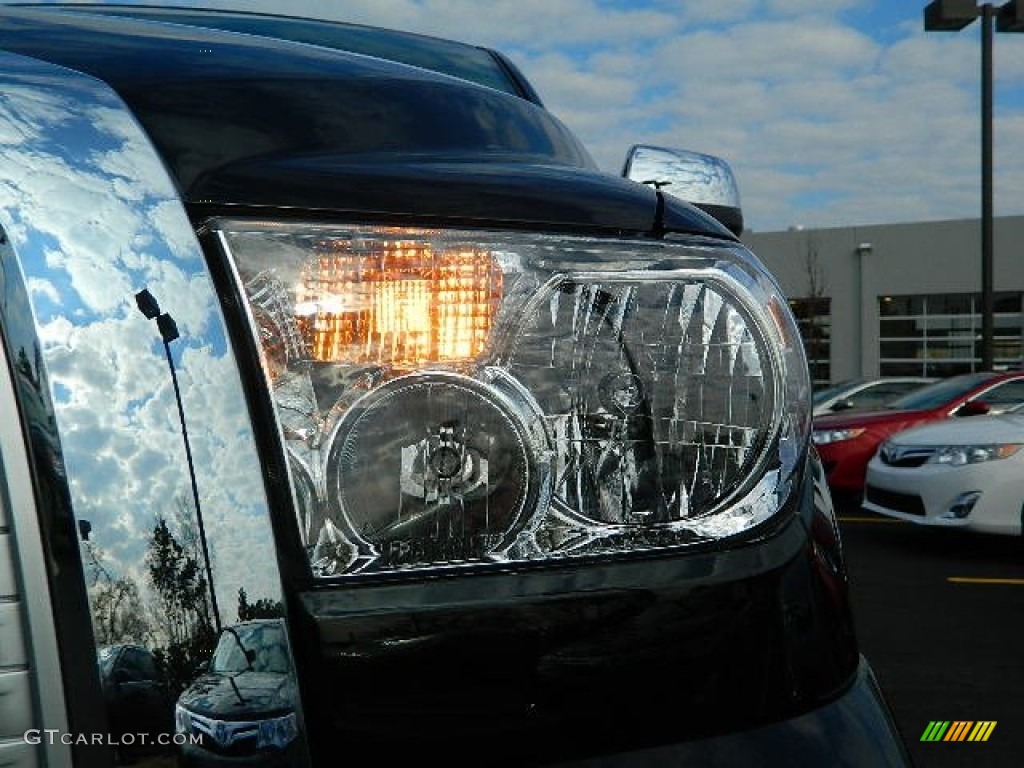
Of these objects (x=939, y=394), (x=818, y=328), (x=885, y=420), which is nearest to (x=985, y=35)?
(x=939, y=394)

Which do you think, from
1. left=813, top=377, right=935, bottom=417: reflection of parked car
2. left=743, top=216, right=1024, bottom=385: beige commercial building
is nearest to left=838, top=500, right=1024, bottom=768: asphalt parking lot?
left=813, top=377, right=935, bottom=417: reflection of parked car

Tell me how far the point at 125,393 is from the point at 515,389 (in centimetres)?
35

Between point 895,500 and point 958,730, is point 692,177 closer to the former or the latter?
point 958,730

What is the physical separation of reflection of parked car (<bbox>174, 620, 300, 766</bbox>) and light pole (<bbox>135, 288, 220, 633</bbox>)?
3 centimetres

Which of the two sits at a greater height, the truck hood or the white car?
the truck hood

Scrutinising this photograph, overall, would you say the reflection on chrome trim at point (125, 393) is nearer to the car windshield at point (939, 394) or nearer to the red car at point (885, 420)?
the red car at point (885, 420)

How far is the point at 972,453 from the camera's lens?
7727mm

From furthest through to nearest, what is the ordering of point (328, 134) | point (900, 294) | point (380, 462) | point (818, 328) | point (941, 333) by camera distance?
point (818, 328), point (900, 294), point (941, 333), point (328, 134), point (380, 462)

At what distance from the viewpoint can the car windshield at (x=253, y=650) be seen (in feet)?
2.93

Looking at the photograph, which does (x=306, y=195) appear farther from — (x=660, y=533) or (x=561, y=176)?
(x=660, y=533)

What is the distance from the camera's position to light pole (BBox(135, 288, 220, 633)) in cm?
89

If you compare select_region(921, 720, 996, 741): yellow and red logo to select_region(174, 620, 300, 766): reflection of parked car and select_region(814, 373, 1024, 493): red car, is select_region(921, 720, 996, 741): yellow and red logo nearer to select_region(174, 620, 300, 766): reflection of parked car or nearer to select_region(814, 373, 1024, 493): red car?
select_region(174, 620, 300, 766): reflection of parked car

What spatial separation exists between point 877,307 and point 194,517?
3307cm

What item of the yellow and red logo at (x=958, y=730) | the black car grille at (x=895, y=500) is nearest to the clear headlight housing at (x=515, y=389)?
the yellow and red logo at (x=958, y=730)
